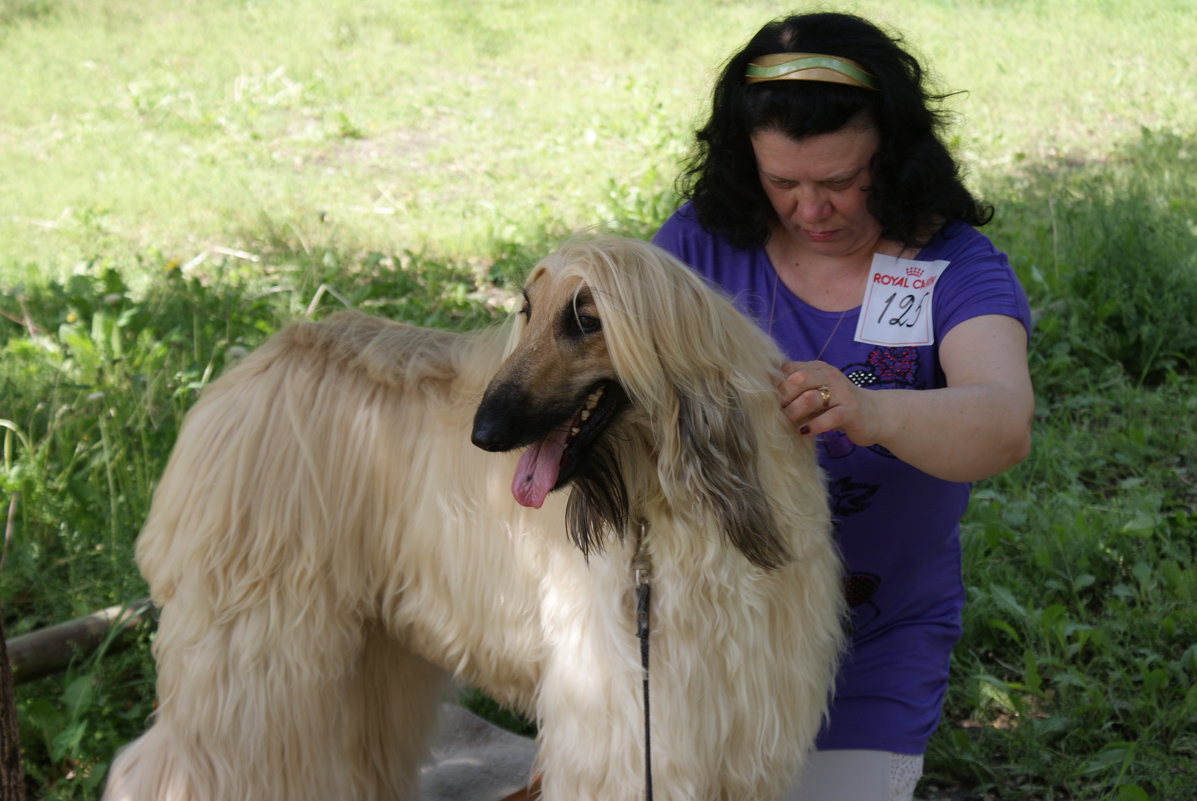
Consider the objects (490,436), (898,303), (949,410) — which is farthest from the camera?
(898,303)

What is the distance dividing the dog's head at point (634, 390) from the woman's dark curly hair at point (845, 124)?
1.66 ft

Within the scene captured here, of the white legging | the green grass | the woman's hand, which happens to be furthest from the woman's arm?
the green grass

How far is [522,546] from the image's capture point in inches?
78.3

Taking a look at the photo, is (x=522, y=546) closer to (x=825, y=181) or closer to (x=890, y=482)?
(x=890, y=482)

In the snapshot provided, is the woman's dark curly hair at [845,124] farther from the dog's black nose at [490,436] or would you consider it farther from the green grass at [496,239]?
the dog's black nose at [490,436]

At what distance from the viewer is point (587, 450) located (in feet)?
5.47

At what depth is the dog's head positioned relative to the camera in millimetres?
1611

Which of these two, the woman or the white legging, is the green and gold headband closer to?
the woman

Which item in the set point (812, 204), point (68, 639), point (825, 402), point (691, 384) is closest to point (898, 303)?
point (812, 204)

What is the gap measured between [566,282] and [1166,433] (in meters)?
3.07

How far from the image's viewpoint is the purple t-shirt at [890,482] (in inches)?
83.1

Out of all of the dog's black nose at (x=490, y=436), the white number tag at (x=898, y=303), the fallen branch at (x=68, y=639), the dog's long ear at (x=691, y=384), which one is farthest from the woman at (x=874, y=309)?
the fallen branch at (x=68, y=639)

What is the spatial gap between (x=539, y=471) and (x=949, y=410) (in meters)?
0.65

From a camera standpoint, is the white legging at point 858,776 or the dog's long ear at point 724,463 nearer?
the dog's long ear at point 724,463
